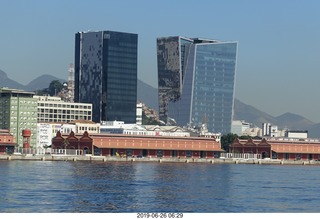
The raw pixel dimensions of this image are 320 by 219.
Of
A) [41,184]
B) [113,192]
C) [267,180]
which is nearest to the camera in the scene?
[113,192]

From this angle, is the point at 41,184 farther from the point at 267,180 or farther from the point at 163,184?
the point at 267,180

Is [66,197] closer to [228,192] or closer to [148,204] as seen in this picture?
[148,204]

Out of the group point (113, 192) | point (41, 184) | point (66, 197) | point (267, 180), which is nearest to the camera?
point (66, 197)

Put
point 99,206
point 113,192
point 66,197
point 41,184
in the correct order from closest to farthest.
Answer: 1. point 99,206
2. point 66,197
3. point 113,192
4. point 41,184

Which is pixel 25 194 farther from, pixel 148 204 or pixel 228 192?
pixel 228 192

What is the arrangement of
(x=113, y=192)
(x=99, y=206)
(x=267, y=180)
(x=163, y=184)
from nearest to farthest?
(x=99, y=206) < (x=113, y=192) < (x=163, y=184) < (x=267, y=180)

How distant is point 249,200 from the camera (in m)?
89.1

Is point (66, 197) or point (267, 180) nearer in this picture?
point (66, 197)

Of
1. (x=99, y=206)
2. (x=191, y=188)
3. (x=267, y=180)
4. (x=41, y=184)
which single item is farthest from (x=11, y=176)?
(x=99, y=206)

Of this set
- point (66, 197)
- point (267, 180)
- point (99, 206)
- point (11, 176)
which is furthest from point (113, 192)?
point (267, 180)

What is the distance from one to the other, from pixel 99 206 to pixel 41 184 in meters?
25.6

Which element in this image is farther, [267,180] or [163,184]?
[267,180]

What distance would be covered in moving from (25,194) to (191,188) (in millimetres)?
21894

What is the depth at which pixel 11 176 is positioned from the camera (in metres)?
119
